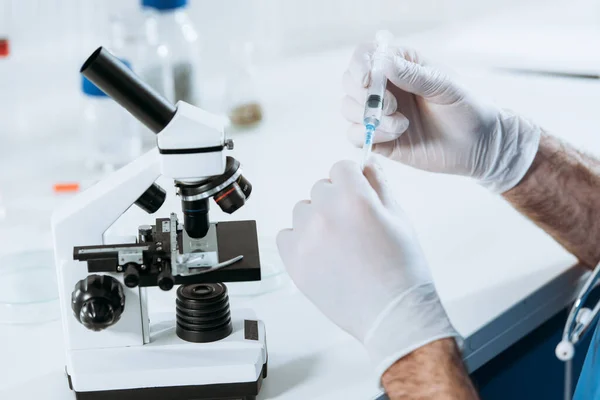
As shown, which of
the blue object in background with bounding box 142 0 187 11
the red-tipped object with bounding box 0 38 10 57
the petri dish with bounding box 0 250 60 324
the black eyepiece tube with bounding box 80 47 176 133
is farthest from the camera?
the blue object in background with bounding box 142 0 187 11

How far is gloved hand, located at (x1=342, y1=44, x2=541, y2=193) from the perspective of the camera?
1.25m

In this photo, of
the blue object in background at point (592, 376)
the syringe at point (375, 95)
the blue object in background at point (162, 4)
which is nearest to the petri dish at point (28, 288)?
the syringe at point (375, 95)

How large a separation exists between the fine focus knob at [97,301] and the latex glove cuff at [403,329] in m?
0.30

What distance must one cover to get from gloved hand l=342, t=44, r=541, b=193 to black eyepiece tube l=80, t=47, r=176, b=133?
0.42m

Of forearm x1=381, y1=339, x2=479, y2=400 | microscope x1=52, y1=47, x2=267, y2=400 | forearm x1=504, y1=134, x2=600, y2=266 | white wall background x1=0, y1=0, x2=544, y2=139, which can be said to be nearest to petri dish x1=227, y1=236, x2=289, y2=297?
microscope x1=52, y1=47, x2=267, y2=400

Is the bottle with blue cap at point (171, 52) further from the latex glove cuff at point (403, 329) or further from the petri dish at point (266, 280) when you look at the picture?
the latex glove cuff at point (403, 329)

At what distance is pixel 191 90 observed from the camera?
72.4 inches

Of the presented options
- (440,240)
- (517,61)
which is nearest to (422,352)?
(440,240)

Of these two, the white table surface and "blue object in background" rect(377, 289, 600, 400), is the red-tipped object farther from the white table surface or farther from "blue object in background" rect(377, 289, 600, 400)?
"blue object in background" rect(377, 289, 600, 400)

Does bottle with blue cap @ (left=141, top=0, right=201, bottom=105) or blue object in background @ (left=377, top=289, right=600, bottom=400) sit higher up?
bottle with blue cap @ (left=141, top=0, right=201, bottom=105)

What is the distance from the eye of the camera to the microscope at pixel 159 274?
2.94 feet

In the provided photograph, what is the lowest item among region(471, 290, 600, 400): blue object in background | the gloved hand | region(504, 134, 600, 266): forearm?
region(471, 290, 600, 400): blue object in background

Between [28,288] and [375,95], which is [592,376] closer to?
[375,95]

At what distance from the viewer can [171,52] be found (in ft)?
6.09
